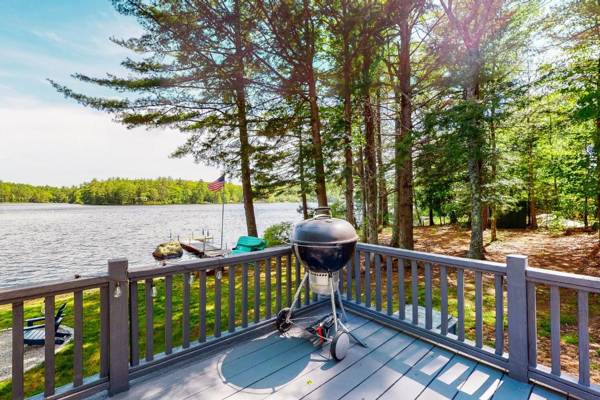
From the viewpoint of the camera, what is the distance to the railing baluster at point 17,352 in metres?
1.70

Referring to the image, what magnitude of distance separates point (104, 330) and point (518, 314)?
2982mm

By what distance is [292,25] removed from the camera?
5945 mm

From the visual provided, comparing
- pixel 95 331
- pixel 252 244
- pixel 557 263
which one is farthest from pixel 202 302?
pixel 557 263

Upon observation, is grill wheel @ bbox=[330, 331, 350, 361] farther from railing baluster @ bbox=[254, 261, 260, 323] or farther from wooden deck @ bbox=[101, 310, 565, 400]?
railing baluster @ bbox=[254, 261, 260, 323]

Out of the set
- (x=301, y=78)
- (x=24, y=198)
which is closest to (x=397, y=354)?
(x=301, y=78)

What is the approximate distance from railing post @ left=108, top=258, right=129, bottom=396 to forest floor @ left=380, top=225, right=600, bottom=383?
4.16 metres

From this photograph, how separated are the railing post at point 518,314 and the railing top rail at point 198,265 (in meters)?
2.06

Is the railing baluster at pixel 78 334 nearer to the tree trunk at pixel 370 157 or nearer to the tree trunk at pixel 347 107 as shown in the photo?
the tree trunk at pixel 347 107

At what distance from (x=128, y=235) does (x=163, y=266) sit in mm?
26966

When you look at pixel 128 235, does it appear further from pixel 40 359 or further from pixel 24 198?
pixel 24 198

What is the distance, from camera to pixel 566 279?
1903 mm

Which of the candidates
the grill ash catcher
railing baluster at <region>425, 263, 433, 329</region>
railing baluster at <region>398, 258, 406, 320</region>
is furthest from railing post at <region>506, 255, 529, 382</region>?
the grill ash catcher

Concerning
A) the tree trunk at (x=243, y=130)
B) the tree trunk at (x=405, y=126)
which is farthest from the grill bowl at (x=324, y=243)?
the tree trunk at (x=243, y=130)

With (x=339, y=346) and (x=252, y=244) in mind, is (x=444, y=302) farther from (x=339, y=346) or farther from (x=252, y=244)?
(x=252, y=244)
